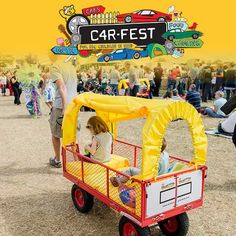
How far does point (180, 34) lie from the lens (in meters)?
24.0

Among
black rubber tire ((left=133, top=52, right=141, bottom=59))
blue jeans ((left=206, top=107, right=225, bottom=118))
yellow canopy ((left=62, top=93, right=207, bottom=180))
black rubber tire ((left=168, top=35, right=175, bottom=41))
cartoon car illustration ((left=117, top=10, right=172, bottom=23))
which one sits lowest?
blue jeans ((left=206, top=107, right=225, bottom=118))

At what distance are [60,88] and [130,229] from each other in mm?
2952

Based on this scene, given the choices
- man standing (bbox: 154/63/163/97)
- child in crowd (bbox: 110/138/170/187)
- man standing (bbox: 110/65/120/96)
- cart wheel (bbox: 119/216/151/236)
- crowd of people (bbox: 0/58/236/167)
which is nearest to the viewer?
cart wheel (bbox: 119/216/151/236)

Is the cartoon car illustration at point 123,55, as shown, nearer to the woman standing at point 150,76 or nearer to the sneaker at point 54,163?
the woman standing at point 150,76

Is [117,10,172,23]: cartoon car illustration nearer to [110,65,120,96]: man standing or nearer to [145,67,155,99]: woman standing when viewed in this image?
[145,67,155,99]: woman standing

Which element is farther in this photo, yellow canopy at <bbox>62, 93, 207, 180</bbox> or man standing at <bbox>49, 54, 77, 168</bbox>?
man standing at <bbox>49, 54, 77, 168</bbox>

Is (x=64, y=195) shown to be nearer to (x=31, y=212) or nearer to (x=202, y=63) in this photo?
(x=31, y=212)

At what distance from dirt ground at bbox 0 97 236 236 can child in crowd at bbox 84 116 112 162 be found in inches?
29.7

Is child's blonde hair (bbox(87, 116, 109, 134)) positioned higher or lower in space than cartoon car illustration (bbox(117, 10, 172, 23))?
lower

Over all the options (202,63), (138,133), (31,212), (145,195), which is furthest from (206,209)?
(202,63)

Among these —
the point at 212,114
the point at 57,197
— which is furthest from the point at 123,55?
the point at 57,197

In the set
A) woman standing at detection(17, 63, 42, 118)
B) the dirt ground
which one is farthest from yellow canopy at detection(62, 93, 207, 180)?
woman standing at detection(17, 63, 42, 118)

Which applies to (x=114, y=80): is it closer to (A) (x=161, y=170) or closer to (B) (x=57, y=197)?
(B) (x=57, y=197)

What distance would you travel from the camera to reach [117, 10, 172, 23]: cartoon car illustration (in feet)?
83.6
